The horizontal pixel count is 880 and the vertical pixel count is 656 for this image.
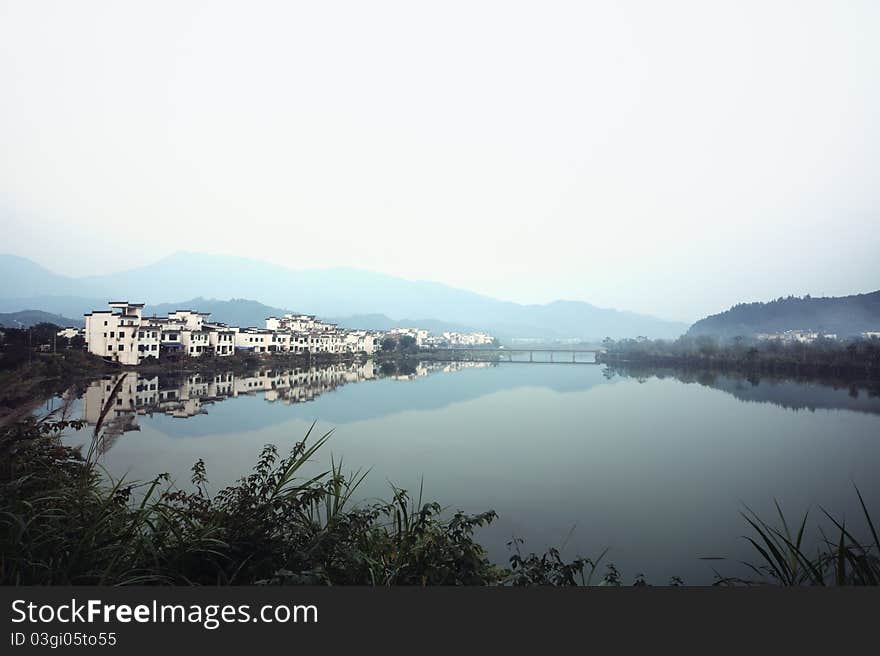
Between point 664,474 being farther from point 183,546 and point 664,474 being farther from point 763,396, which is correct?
point 763,396

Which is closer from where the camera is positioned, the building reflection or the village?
the building reflection

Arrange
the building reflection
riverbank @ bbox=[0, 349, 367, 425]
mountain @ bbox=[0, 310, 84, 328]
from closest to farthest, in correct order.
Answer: riverbank @ bbox=[0, 349, 367, 425], mountain @ bbox=[0, 310, 84, 328], the building reflection

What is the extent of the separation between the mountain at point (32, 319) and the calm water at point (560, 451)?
5.02 feet

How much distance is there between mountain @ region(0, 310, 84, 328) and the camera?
5781mm

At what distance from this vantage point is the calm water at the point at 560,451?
156 inches

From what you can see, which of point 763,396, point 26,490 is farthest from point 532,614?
point 763,396

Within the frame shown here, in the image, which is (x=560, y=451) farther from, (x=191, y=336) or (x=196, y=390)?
(x=191, y=336)

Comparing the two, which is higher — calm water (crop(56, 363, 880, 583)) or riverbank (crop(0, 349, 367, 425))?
riverbank (crop(0, 349, 367, 425))

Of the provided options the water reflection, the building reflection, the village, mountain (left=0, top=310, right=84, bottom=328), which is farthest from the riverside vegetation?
the water reflection

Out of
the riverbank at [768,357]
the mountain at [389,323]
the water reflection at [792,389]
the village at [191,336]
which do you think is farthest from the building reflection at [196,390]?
the riverbank at [768,357]

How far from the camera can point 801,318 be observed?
A: 2002 centimetres

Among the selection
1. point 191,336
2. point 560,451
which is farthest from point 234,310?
point 560,451

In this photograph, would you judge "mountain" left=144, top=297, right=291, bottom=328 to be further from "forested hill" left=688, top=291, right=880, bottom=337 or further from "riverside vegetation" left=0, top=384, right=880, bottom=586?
"forested hill" left=688, top=291, right=880, bottom=337

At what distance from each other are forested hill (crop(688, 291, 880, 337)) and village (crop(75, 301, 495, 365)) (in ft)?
62.2
